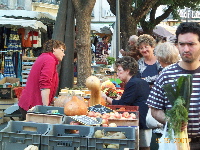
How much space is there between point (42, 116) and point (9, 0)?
23.7m

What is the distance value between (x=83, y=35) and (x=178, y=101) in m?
6.49

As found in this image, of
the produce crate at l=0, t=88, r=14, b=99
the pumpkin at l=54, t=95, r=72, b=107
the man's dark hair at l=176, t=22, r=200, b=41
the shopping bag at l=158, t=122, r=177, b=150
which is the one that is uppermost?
the man's dark hair at l=176, t=22, r=200, b=41

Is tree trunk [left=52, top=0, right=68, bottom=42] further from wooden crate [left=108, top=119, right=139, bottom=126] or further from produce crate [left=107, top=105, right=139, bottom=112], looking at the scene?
wooden crate [left=108, top=119, right=139, bottom=126]

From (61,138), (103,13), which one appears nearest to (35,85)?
(61,138)

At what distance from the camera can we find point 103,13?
43.0m

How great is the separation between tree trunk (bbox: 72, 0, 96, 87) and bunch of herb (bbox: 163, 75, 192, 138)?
6.29 m

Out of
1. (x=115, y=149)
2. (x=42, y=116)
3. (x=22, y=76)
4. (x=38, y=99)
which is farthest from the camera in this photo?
(x=22, y=76)

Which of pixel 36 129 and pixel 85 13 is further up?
pixel 85 13

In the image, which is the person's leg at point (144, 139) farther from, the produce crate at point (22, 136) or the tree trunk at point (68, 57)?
the tree trunk at point (68, 57)

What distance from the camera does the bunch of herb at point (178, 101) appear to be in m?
3.31

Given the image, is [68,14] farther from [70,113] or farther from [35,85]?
[70,113]

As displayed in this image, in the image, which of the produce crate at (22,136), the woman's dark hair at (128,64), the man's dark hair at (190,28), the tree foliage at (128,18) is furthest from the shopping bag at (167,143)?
the tree foliage at (128,18)

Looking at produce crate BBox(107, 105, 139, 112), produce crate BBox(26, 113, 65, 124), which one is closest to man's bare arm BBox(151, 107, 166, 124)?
produce crate BBox(26, 113, 65, 124)

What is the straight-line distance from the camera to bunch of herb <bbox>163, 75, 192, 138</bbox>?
130 inches
